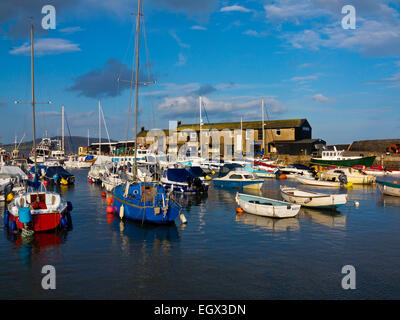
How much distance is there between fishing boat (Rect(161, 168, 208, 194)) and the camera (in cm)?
4419

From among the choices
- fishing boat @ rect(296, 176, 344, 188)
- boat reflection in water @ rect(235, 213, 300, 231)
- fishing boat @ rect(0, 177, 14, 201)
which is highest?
fishing boat @ rect(0, 177, 14, 201)

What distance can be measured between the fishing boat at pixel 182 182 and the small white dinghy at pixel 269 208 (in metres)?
13.1

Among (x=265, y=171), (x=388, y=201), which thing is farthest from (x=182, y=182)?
(x=265, y=171)

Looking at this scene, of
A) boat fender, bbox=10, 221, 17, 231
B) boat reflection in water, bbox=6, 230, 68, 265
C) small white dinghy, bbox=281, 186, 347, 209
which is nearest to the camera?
boat reflection in water, bbox=6, 230, 68, 265

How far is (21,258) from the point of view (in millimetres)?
18641

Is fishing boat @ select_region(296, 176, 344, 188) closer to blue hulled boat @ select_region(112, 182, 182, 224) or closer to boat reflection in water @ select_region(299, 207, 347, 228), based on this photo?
boat reflection in water @ select_region(299, 207, 347, 228)

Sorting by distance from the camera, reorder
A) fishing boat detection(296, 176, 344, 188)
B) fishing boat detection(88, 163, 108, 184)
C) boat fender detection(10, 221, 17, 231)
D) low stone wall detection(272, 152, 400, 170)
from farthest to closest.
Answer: low stone wall detection(272, 152, 400, 170)
fishing boat detection(88, 163, 108, 184)
fishing boat detection(296, 176, 344, 188)
boat fender detection(10, 221, 17, 231)

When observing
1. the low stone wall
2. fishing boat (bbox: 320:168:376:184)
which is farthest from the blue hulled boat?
the low stone wall

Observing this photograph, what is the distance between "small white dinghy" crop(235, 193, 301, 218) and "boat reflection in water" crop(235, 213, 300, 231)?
38 centimetres

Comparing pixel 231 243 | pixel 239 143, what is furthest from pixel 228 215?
pixel 239 143

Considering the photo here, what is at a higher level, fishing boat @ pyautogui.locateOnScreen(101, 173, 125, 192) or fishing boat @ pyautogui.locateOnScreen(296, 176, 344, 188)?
fishing boat @ pyautogui.locateOnScreen(101, 173, 125, 192)
